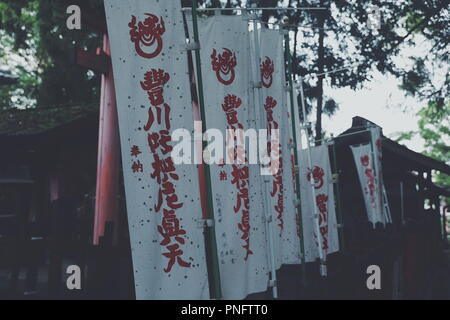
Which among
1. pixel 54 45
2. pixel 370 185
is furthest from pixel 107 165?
pixel 54 45

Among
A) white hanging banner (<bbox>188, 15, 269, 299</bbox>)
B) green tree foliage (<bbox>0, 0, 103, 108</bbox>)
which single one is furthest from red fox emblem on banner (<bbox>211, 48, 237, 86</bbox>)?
green tree foliage (<bbox>0, 0, 103, 108</bbox>)

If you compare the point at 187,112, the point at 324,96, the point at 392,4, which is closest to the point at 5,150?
the point at 187,112

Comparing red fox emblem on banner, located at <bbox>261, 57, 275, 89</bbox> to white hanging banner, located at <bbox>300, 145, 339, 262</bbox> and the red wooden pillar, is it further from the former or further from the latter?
white hanging banner, located at <bbox>300, 145, 339, 262</bbox>

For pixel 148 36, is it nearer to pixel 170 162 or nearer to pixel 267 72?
pixel 170 162

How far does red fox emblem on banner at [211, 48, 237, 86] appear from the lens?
6426 millimetres

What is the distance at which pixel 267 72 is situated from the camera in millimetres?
7738

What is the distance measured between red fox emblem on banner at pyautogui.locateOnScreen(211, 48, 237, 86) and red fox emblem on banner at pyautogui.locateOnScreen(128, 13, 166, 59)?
1.21 m

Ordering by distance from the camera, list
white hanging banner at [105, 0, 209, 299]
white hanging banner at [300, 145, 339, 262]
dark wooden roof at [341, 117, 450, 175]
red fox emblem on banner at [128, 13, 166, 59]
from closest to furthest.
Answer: white hanging banner at [105, 0, 209, 299], red fox emblem on banner at [128, 13, 166, 59], white hanging banner at [300, 145, 339, 262], dark wooden roof at [341, 117, 450, 175]

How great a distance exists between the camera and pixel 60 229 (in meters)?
6.18

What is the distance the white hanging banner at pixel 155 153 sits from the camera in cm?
504

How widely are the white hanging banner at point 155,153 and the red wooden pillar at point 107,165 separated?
12.2 feet

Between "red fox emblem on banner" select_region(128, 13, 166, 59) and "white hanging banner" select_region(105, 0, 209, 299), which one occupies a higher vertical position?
"red fox emblem on banner" select_region(128, 13, 166, 59)

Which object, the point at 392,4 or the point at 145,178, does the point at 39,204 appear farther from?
the point at 392,4
